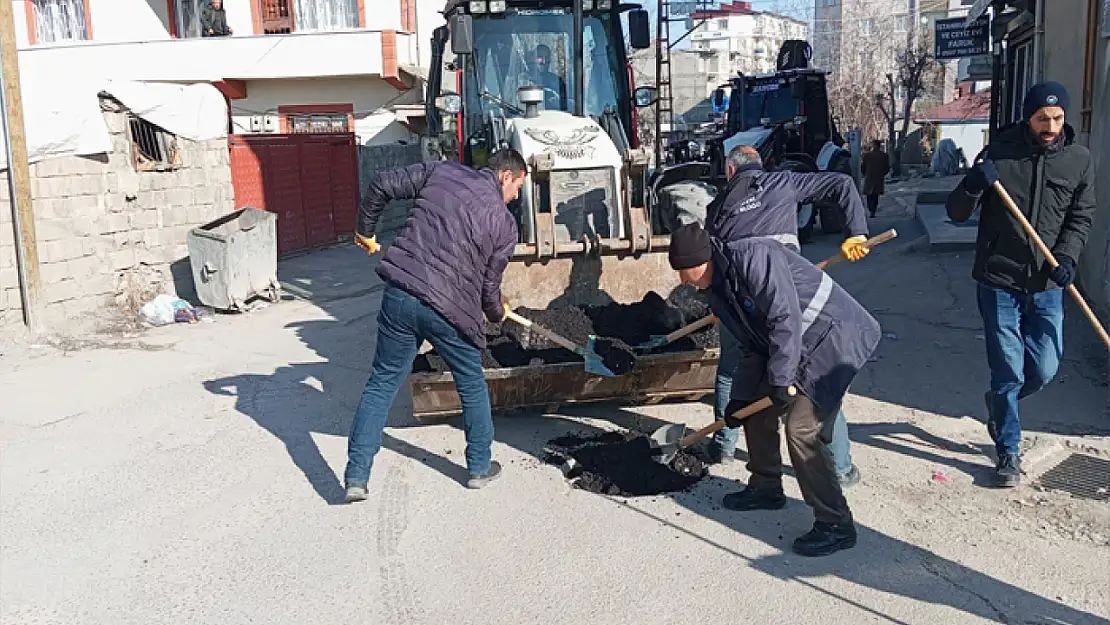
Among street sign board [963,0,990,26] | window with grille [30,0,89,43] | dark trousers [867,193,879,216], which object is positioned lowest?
dark trousers [867,193,879,216]

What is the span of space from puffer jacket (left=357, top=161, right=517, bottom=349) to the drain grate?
3061 millimetres

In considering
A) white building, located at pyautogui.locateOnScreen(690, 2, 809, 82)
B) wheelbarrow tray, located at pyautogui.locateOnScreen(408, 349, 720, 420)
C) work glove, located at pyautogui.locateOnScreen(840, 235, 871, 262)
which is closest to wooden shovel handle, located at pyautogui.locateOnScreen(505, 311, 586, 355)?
wheelbarrow tray, located at pyautogui.locateOnScreen(408, 349, 720, 420)

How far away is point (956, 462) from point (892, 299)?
4.81 m

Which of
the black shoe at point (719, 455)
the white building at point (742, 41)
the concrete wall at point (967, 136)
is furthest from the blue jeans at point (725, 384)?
the white building at point (742, 41)

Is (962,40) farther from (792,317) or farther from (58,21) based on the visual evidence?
(58,21)

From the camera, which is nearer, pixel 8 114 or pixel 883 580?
pixel 883 580

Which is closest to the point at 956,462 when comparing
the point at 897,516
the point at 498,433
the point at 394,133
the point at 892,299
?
the point at 897,516

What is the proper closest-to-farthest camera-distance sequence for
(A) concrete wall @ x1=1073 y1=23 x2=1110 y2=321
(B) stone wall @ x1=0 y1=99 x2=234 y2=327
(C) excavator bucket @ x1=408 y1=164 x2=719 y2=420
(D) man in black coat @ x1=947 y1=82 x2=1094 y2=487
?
(D) man in black coat @ x1=947 y1=82 x2=1094 y2=487
(C) excavator bucket @ x1=408 y1=164 x2=719 y2=420
(A) concrete wall @ x1=1073 y1=23 x2=1110 y2=321
(B) stone wall @ x1=0 y1=99 x2=234 y2=327

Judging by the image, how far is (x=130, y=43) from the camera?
21.8m

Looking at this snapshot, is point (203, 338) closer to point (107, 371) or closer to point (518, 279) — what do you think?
point (107, 371)

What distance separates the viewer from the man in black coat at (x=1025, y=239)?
479cm

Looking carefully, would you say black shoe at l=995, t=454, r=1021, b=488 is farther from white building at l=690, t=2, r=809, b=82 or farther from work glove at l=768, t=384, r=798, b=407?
white building at l=690, t=2, r=809, b=82

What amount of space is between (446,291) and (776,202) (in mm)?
1830

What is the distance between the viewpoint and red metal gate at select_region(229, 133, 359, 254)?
46.9 feet
